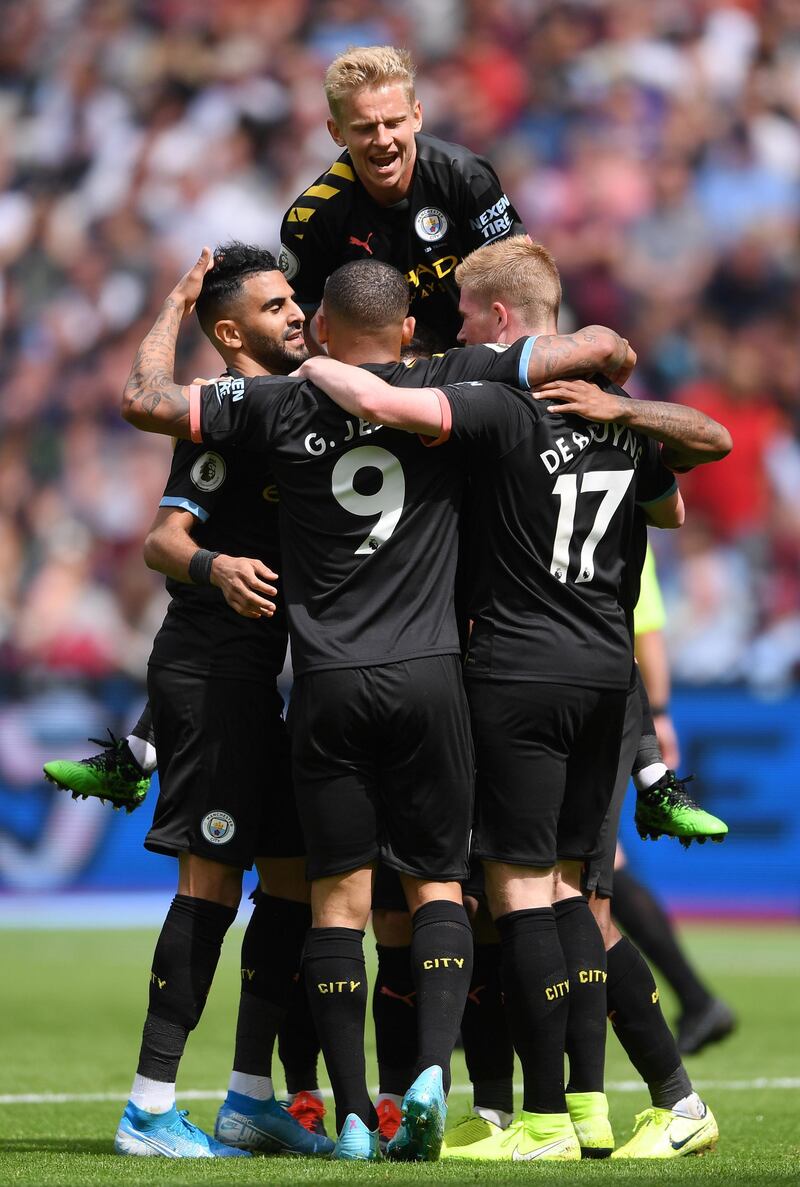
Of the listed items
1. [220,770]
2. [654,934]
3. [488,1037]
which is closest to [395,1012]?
[488,1037]

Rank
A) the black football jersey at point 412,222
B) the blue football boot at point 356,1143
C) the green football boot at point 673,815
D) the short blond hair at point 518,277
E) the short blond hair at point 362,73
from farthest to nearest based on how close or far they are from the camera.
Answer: the black football jersey at point 412,222, the short blond hair at point 362,73, the green football boot at point 673,815, the short blond hair at point 518,277, the blue football boot at point 356,1143

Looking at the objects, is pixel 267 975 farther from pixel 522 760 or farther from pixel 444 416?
pixel 444 416

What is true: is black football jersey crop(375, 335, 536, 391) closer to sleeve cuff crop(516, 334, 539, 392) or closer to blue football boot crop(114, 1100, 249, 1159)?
sleeve cuff crop(516, 334, 539, 392)

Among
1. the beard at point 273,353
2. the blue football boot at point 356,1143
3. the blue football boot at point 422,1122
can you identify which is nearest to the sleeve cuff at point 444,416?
the beard at point 273,353

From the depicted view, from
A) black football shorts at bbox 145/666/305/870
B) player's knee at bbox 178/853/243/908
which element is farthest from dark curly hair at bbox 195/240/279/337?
player's knee at bbox 178/853/243/908

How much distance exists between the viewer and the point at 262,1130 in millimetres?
4066

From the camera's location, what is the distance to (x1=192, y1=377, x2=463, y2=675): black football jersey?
3746mm

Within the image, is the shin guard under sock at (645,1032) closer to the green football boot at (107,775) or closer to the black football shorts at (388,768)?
the black football shorts at (388,768)

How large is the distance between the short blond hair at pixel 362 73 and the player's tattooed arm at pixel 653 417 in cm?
123

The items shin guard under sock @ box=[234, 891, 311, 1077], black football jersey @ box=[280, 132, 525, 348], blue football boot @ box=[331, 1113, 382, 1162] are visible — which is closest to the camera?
blue football boot @ box=[331, 1113, 382, 1162]

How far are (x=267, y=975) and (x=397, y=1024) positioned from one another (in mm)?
362

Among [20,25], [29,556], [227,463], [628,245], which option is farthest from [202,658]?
[20,25]

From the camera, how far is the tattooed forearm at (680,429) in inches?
155

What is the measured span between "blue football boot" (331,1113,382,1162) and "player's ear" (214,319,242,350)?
2.05 metres
